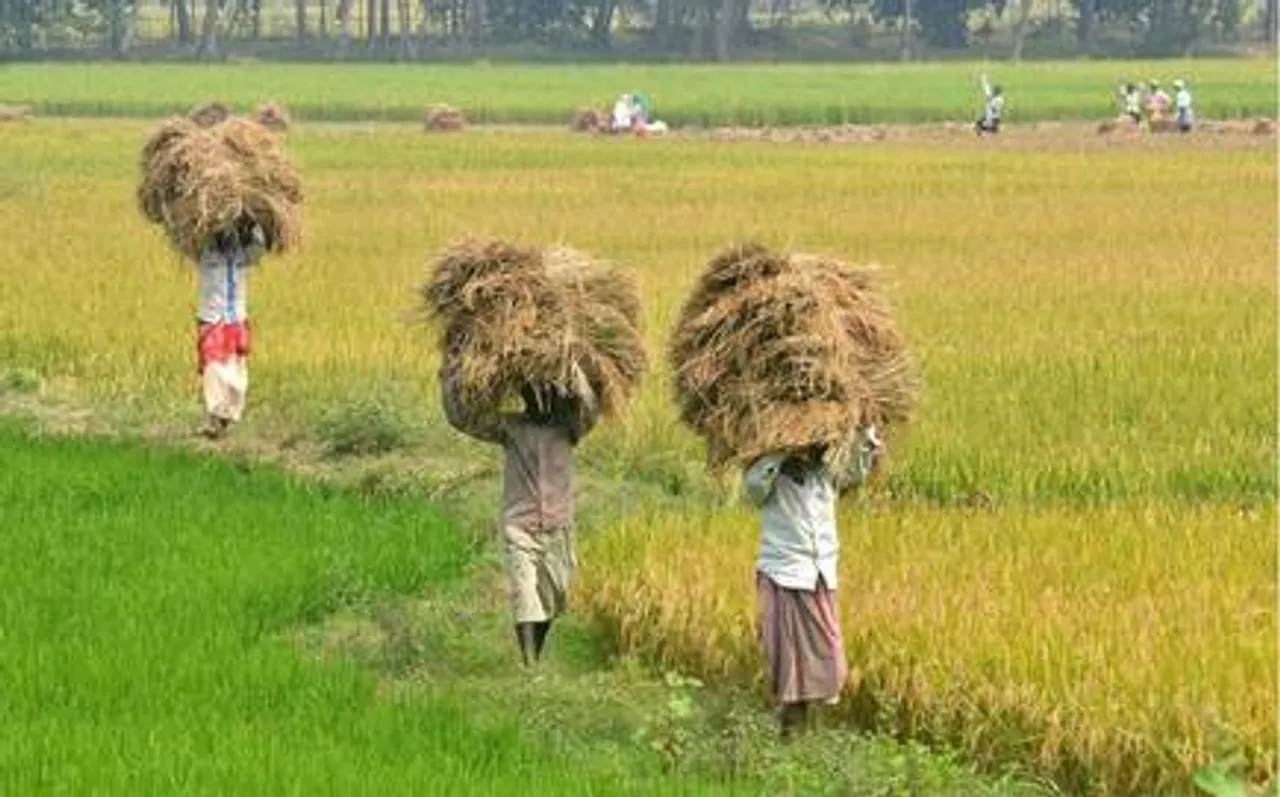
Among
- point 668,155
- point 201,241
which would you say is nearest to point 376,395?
A: point 201,241

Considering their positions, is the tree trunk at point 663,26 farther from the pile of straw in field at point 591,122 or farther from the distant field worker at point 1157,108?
the distant field worker at point 1157,108

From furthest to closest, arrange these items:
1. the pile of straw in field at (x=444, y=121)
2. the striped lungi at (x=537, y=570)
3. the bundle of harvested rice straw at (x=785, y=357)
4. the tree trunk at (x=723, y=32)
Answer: the tree trunk at (x=723, y=32) < the pile of straw in field at (x=444, y=121) < the striped lungi at (x=537, y=570) < the bundle of harvested rice straw at (x=785, y=357)

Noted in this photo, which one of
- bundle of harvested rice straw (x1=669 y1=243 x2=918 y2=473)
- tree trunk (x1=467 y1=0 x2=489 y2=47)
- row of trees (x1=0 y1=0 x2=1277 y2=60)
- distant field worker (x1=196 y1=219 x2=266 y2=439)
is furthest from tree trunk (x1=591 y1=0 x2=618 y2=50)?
bundle of harvested rice straw (x1=669 y1=243 x2=918 y2=473)

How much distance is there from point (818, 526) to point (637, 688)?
3.04 feet

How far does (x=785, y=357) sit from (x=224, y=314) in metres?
6.24

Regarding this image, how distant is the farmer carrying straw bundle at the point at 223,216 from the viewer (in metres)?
12.8

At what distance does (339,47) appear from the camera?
91.9 meters

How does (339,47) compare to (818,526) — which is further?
(339,47)

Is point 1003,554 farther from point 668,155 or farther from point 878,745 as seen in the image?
point 668,155

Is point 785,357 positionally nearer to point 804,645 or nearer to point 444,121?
point 804,645

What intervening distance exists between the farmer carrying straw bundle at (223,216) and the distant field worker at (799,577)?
19.3ft

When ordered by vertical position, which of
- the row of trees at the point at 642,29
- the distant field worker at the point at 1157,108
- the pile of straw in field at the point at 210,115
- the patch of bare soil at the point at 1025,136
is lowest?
the patch of bare soil at the point at 1025,136

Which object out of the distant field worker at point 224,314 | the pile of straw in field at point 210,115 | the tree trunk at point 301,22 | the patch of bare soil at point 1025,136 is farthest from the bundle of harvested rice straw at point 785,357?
the tree trunk at point 301,22

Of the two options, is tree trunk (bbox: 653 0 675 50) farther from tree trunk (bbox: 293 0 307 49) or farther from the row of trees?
tree trunk (bbox: 293 0 307 49)
